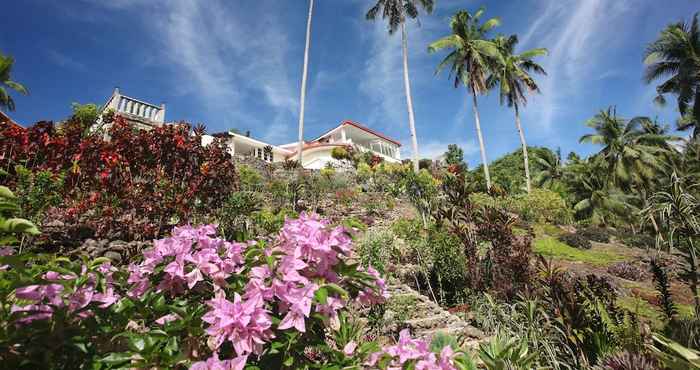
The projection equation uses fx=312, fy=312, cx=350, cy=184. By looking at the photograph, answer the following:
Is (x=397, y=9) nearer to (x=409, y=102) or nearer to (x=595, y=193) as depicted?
(x=409, y=102)

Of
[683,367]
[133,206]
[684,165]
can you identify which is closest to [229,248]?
[683,367]

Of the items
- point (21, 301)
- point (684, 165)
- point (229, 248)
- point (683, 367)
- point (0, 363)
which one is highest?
point (684, 165)

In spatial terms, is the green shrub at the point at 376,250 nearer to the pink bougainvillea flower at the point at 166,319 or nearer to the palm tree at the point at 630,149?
the pink bougainvillea flower at the point at 166,319

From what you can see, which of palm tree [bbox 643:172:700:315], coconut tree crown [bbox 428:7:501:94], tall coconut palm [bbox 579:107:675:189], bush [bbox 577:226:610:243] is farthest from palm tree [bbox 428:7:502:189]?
palm tree [bbox 643:172:700:315]

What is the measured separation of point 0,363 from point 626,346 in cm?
418

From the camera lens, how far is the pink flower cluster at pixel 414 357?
1.31 meters

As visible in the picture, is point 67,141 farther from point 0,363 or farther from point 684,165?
point 684,165

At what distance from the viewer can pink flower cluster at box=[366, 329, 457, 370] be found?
131cm

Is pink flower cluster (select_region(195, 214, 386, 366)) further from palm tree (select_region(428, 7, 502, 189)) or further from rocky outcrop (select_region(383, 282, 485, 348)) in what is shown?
palm tree (select_region(428, 7, 502, 189))

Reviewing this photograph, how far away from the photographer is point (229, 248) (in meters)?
1.49

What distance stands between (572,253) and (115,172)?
13.1 m

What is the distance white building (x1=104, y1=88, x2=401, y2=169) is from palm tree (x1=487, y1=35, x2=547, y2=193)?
39.9 feet

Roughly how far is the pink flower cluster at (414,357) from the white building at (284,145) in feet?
19.8

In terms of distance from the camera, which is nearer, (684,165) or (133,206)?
(133,206)
